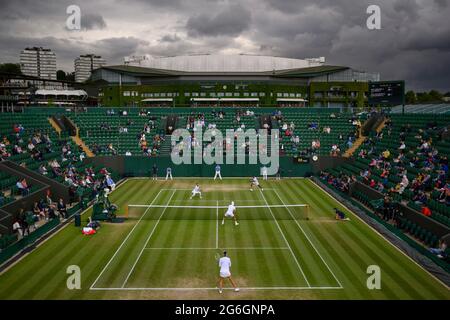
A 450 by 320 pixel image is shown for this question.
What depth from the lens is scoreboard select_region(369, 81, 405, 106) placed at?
152 ft

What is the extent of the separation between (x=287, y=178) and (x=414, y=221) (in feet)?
69.0

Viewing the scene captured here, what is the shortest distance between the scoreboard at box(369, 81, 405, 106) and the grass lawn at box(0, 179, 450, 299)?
2244 cm

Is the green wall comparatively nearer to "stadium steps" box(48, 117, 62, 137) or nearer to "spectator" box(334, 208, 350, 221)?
"stadium steps" box(48, 117, 62, 137)

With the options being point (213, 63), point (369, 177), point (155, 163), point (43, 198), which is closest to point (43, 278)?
point (43, 198)

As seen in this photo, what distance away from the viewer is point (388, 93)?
4697 centimetres

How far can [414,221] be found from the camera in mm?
23641

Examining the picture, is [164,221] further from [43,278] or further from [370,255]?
[370,255]

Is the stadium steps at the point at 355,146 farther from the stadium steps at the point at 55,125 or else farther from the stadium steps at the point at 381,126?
the stadium steps at the point at 55,125

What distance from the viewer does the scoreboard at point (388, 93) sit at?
152 ft

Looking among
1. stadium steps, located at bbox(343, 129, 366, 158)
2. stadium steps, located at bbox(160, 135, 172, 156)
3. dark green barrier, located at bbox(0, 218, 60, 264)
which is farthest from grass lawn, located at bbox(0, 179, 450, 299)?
stadium steps, located at bbox(160, 135, 172, 156)

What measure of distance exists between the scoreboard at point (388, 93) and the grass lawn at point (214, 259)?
2244cm

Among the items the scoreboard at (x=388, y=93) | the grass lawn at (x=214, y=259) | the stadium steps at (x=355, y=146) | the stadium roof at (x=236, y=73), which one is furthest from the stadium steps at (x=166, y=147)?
the stadium roof at (x=236, y=73)

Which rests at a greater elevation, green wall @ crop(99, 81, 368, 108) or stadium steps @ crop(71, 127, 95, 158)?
green wall @ crop(99, 81, 368, 108)

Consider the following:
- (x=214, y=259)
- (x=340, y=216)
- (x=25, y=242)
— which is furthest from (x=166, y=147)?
(x=214, y=259)
